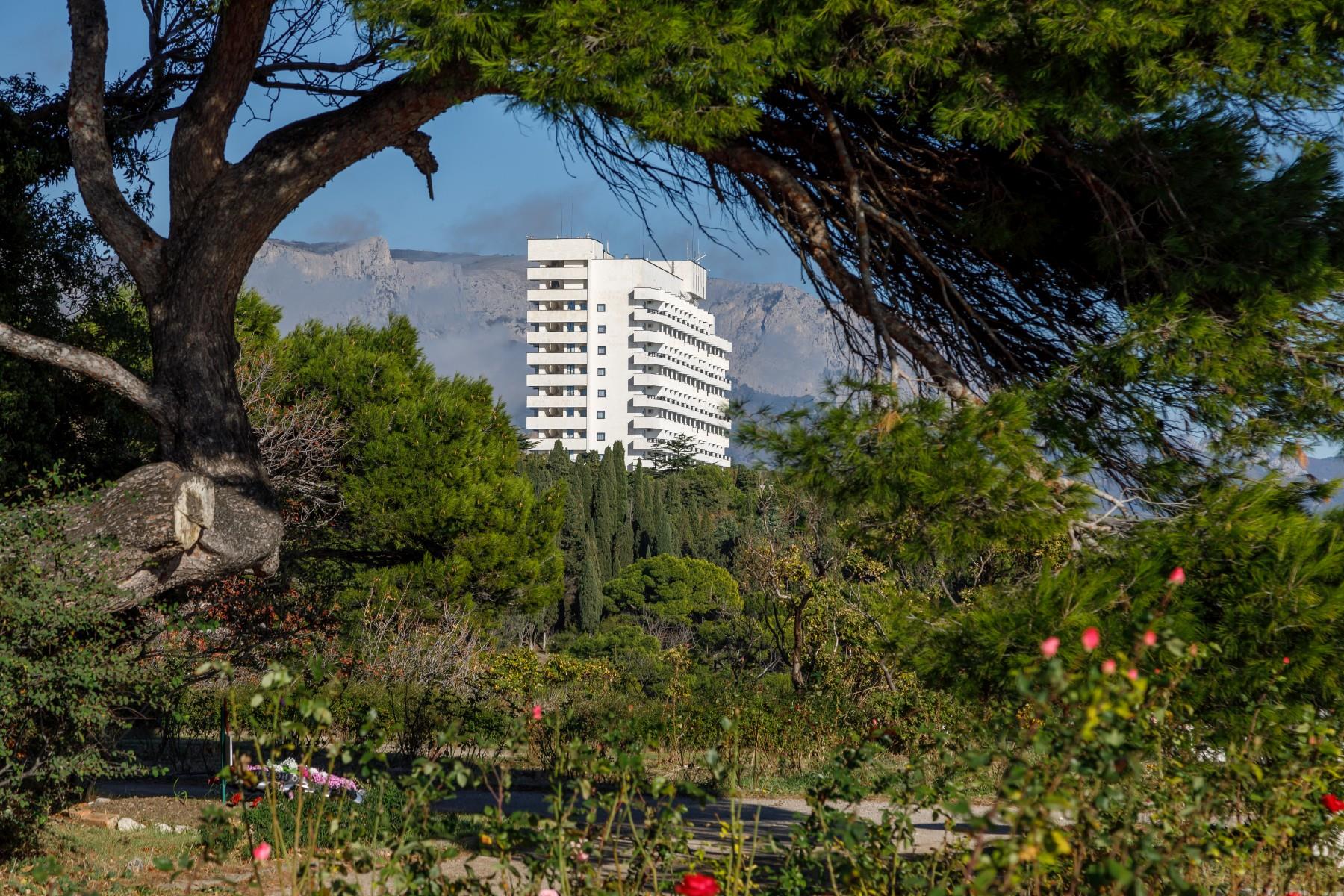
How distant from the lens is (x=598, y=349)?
9994cm

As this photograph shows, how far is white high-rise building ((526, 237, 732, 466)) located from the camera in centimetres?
9906

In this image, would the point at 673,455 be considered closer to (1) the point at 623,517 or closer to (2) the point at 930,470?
(1) the point at 623,517

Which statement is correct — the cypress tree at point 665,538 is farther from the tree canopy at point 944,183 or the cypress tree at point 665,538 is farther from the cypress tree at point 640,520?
the tree canopy at point 944,183

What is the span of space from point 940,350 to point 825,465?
135 cm

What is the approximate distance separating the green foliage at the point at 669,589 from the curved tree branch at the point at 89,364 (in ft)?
95.7

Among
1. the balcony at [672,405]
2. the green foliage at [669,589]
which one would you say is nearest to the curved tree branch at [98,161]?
the green foliage at [669,589]

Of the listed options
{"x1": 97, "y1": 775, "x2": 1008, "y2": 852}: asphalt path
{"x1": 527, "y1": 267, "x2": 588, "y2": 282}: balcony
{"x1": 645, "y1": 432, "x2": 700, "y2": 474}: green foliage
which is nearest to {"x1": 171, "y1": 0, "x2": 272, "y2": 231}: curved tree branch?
{"x1": 97, "y1": 775, "x2": 1008, "y2": 852}: asphalt path

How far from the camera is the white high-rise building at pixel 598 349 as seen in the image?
9906 cm

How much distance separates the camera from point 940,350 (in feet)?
14.9

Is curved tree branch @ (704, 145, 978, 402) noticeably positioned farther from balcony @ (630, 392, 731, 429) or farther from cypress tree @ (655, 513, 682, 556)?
balcony @ (630, 392, 731, 429)

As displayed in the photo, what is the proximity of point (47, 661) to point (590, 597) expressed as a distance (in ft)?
102

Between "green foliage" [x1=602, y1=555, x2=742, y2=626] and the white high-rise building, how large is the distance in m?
61.4

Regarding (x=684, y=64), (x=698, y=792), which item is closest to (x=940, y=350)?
(x=684, y=64)

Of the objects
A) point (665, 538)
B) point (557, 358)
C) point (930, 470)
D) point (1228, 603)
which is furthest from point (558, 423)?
point (1228, 603)
